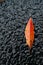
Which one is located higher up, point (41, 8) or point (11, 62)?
point (41, 8)

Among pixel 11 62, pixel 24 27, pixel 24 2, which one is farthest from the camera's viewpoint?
pixel 24 2

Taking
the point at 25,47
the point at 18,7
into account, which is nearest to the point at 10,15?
the point at 18,7

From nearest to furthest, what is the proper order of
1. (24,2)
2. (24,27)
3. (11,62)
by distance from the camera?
(11,62) < (24,27) < (24,2)

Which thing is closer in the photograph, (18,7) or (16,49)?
(16,49)

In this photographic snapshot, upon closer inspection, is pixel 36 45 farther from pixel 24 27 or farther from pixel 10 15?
pixel 10 15

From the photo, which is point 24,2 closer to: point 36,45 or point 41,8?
point 41,8

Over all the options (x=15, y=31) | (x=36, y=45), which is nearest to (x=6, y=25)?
(x=15, y=31)
